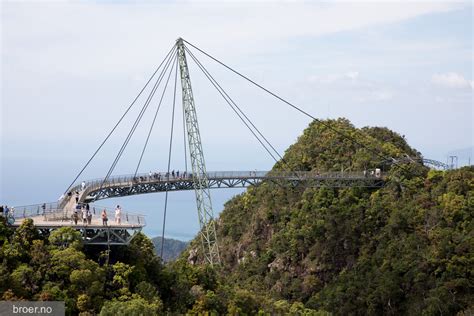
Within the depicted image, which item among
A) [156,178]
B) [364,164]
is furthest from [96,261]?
[364,164]

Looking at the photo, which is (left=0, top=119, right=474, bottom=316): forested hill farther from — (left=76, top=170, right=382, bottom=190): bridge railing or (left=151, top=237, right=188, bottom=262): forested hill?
(left=151, top=237, right=188, bottom=262): forested hill

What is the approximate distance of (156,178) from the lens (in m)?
46.4

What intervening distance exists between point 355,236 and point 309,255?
12.0ft

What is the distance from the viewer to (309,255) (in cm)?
5419

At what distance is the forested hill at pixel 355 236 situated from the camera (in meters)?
44.0

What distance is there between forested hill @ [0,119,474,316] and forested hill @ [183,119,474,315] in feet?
0.27

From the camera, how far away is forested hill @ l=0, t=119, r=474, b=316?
86.8 feet

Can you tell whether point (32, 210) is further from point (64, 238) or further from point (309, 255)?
point (309, 255)

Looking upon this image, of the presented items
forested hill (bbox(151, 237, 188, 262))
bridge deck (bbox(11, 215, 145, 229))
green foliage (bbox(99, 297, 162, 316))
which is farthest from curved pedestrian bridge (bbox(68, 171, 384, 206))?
forested hill (bbox(151, 237, 188, 262))

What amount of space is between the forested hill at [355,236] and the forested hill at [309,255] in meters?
0.08

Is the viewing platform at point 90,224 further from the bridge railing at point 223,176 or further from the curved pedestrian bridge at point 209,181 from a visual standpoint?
the bridge railing at point 223,176

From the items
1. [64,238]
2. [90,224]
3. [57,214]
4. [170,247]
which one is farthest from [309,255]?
[170,247]

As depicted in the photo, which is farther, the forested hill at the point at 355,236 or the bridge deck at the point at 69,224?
the forested hill at the point at 355,236

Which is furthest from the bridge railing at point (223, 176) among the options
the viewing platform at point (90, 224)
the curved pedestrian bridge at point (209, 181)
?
the viewing platform at point (90, 224)
